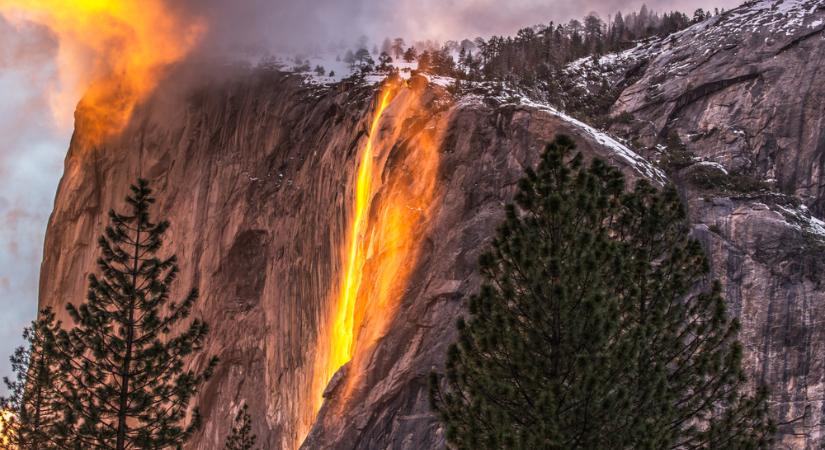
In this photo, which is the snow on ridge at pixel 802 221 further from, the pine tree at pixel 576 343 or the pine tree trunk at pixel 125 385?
the pine tree trunk at pixel 125 385

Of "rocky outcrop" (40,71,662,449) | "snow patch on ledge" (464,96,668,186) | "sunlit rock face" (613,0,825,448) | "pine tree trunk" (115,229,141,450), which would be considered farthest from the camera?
"snow patch on ledge" (464,96,668,186)

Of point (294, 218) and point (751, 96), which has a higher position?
point (751, 96)

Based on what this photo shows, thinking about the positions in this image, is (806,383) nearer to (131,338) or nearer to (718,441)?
(718,441)

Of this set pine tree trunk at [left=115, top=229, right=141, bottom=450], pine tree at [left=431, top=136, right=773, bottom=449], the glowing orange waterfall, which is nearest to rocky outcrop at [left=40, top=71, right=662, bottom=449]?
the glowing orange waterfall

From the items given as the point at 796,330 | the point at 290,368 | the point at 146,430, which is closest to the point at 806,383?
the point at 796,330

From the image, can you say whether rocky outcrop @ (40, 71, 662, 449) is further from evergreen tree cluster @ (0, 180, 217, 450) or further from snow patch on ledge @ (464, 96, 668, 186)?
evergreen tree cluster @ (0, 180, 217, 450)

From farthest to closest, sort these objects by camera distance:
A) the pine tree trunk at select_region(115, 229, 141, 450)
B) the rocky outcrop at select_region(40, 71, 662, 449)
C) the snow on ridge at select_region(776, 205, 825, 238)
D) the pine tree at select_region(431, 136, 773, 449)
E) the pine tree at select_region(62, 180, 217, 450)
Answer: the rocky outcrop at select_region(40, 71, 662, 449) < the snow on ridge at select_region(776, 205, 825, 238) < the pine tree at select_region(62, 180, 217, 450) < the pine tree trunk at select_region(115, 229, 141, 450) < the pine tree at select_region(431, 136, 773, 449)

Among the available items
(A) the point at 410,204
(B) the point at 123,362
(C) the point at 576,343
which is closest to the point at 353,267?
(A) the point at 410,204

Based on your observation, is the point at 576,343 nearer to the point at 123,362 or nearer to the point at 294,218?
the point at 123,362
